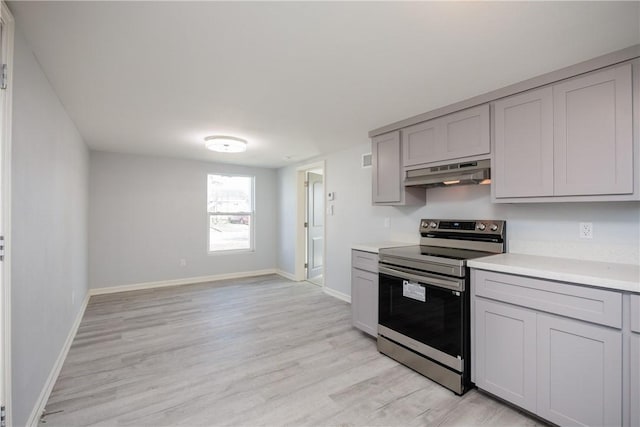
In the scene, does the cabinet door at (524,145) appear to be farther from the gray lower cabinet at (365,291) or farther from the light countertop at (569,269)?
the gray lower cabinet at (365,291)

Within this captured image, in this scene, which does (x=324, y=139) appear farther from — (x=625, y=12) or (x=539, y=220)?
(x=625, y=12)

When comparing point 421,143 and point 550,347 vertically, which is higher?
point 421,143

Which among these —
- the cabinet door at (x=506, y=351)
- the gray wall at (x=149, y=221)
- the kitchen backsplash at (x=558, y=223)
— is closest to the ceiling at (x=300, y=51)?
the kitchen backsplash at (x=558, y=223)

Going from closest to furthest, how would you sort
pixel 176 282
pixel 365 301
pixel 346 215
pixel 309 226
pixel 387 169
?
pixel 365 301, pixel 387 169, pixel 346 215, pixel 176 282, pixel 309 226

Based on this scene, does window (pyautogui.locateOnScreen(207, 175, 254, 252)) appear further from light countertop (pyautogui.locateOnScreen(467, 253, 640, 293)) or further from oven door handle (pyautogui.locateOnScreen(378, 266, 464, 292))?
light countertop (pyautogui.locateOnScreen(467, 253, 640, 293))

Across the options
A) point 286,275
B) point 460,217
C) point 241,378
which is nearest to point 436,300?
point 460,217

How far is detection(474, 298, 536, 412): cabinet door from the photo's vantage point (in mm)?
1834

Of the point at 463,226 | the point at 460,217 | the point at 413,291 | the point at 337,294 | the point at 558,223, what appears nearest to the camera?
the point at 558,223

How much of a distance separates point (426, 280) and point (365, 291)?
86 centimetres

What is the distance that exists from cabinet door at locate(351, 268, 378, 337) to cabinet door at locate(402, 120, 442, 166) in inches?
47.6

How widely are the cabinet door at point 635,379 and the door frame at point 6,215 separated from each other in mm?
3008

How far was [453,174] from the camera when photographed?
99.7 inches

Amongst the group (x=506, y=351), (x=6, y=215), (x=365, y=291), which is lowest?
(x=506, y=351)

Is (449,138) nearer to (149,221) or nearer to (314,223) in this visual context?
(314,223)
